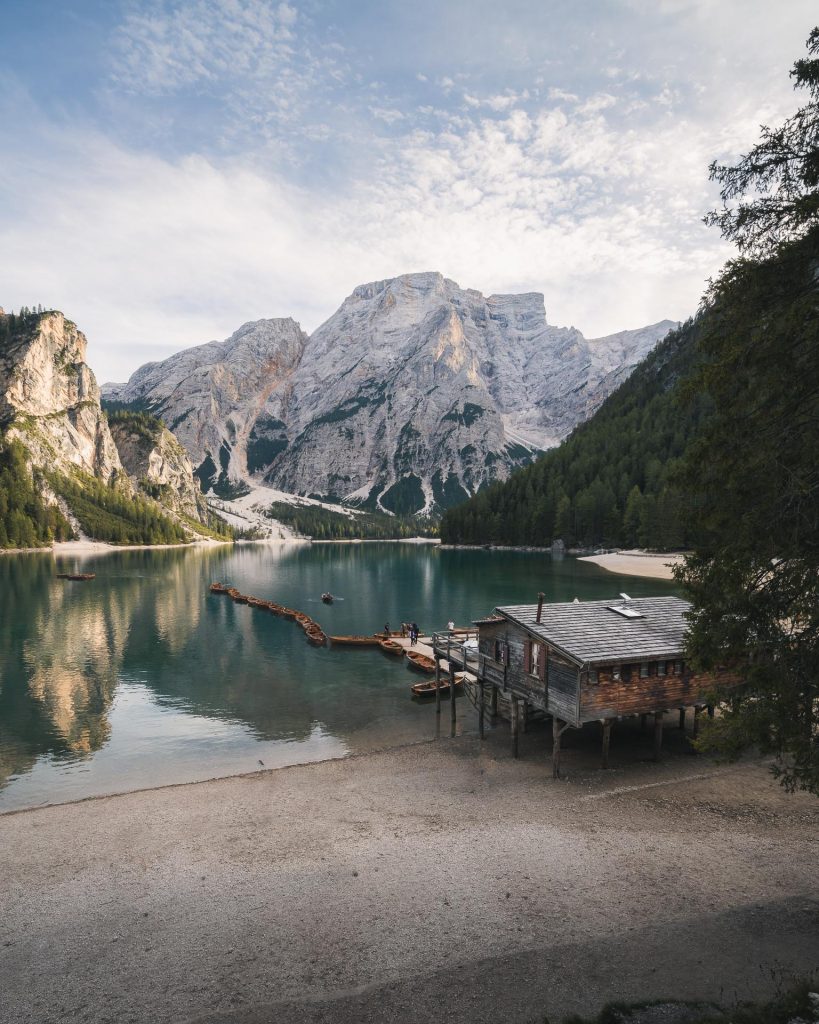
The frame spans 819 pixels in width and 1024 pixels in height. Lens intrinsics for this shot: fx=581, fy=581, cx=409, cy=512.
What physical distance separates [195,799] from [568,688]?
1758 centimetres

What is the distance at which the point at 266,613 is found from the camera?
8588 centimetres

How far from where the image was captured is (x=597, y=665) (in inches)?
1026

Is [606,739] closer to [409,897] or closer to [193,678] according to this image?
[409,897]

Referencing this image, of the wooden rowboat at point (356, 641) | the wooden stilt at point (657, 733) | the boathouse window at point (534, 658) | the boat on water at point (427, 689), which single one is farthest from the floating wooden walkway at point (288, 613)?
the wooden stilt at point (657, 733)

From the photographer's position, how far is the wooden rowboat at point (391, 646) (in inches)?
2309

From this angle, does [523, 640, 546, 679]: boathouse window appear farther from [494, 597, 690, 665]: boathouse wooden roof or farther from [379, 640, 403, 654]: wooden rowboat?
[379, 640, 403, 654]: wooden rowboat

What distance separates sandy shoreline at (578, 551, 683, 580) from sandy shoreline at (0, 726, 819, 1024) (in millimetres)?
91866

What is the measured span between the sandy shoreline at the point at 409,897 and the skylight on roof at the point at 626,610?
23.6 feet

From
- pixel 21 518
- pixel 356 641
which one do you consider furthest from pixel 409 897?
Result: pixel 21 518

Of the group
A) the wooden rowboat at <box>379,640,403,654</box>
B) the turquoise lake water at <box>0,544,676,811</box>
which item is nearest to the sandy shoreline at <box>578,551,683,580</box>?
the turquoise lake water at <box>0,544,676,811</box>

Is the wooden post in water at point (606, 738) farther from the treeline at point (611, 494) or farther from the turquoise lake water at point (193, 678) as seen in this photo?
the treeline at point (611, 494)

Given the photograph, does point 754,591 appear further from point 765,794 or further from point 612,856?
point 765,794

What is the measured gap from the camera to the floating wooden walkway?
6594cm

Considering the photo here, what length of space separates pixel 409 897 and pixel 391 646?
42.8 m
